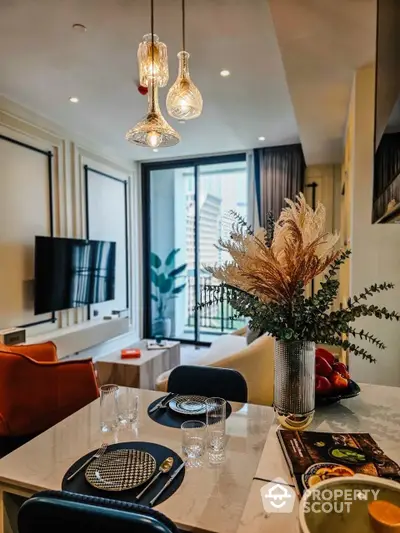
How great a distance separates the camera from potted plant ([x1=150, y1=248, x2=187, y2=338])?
20.5 ft

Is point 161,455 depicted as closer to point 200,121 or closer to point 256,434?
point 256,434

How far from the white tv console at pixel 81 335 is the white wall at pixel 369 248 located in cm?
297

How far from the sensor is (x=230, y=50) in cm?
273

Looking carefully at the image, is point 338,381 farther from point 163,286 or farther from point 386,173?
point 163,286

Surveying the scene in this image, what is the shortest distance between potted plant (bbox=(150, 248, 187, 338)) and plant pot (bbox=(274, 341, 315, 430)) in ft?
16.4

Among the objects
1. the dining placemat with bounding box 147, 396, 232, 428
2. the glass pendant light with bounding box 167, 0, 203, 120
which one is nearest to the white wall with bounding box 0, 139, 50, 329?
the glass pendant light with bounding box 167, 0, 203, 120

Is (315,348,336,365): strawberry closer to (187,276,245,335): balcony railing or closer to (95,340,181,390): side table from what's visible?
(95,340,181,390): side table

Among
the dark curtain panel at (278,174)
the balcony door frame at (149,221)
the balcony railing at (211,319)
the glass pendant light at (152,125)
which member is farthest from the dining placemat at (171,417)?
the balcony railing at (211,319)

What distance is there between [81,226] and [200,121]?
196 centimetres

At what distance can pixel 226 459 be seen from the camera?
1.16 meters

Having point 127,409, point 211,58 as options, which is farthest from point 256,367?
point 211,58

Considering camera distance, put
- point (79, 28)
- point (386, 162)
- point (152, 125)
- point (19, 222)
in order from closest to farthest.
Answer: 1. point (386, 162)
2. point (152, 125)
3. point (79, 28)
4. point (19, 222)

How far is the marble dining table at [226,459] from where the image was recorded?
2.96 feet

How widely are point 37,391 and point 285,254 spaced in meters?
1.90
